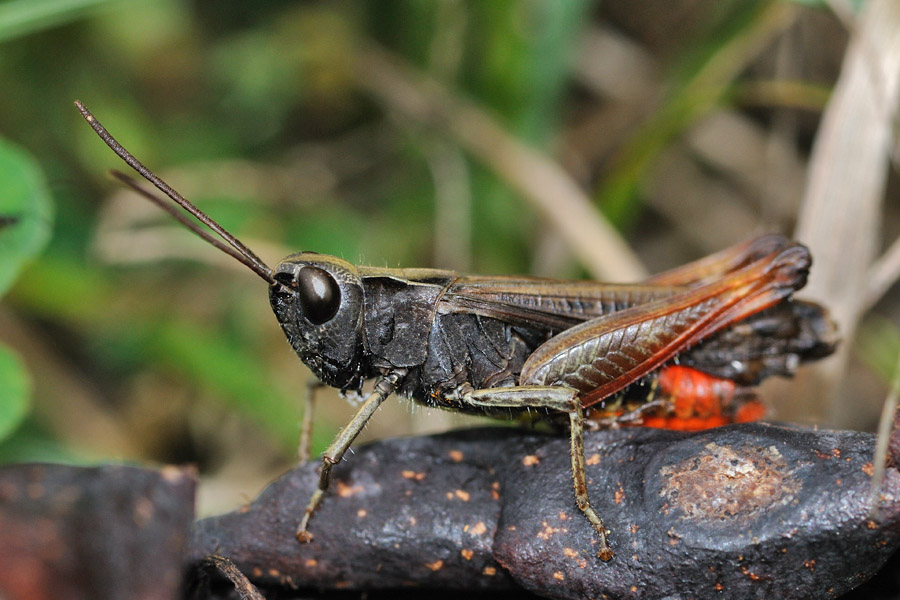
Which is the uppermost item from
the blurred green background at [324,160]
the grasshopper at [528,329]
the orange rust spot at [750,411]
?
the blurred green background at [324,160]

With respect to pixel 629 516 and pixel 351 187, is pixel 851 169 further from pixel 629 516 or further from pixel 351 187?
pixel 351 187

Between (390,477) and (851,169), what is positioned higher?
(851,169)

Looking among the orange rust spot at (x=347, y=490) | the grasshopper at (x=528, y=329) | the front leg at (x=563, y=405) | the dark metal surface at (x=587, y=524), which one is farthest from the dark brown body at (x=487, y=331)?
the orange rust spot at (x=347, y=490)

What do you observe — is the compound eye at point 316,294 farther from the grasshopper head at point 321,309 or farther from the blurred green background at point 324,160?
the blurred green background at point 324,160

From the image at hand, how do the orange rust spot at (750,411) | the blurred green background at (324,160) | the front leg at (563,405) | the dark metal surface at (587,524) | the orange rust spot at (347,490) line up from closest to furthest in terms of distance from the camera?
the dark metal surface at (587,524)
the front leg at (563,405)
the orange rust spot at (347,490)
the orange rust spot at (750,411)
the blurred green background at (324,160)

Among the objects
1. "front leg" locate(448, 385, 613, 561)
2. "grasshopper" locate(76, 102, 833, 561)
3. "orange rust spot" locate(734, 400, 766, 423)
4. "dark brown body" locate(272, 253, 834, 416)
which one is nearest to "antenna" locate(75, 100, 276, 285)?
"grasshopper" locate(76, 102, 833, 561)

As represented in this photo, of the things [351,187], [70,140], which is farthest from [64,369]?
[351,187]

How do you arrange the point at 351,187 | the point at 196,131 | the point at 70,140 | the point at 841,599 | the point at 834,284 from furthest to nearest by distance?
1. the point at 351,187
2. the point at 196,131
3. the point at 70,140
4. the point at 834,284
5. the point at 841,599
